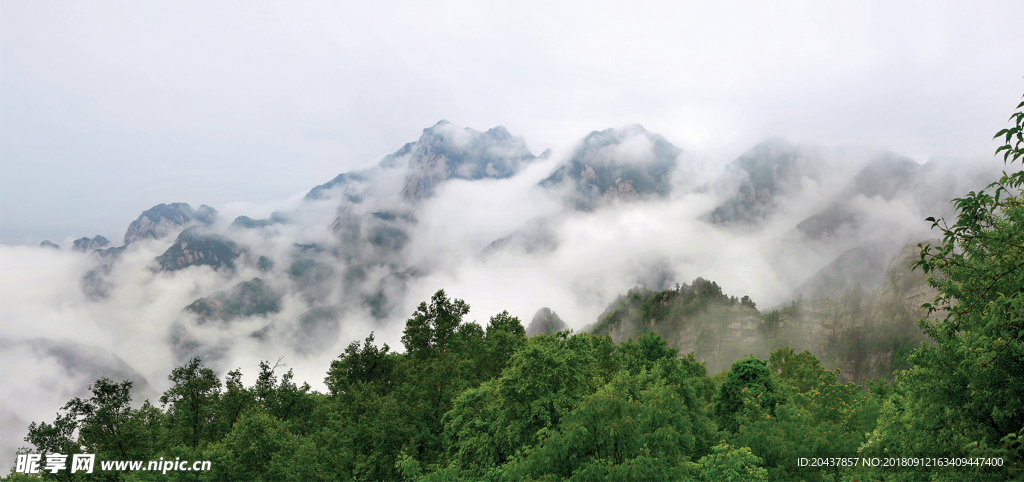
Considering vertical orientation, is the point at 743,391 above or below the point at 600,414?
above

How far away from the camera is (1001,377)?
553 inches

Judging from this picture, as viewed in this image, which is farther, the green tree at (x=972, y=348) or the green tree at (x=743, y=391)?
the green tree at (x=743, y=391)

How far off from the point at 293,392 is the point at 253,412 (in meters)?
17.1

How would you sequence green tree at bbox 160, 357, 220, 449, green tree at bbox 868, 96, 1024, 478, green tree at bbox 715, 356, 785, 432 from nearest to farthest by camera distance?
1. green tree at bbox 868, 96, 1024, 478
2. green tree at bbox 715, 356, 785, 432
3. green tree at bbox 160, 357, 220, 449

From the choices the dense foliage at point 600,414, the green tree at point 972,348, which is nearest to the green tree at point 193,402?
the dense foliage at point 600,414

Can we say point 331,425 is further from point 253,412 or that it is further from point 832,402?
point 832,402

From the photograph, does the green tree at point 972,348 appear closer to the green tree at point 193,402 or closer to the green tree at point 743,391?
the green tree at point 743,391

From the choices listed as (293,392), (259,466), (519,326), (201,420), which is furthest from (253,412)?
(519,326)

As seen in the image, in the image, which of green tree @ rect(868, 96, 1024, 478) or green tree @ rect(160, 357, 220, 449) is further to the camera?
green tree @ rect(160, 357, 220, 449)

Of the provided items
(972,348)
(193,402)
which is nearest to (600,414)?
(972,348)

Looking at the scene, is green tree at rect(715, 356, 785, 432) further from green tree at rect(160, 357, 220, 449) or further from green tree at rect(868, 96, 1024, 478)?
green tree at rect(160, 357, 220, 449)

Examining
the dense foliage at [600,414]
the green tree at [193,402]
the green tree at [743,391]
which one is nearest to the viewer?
the dense foliage at [600,414]

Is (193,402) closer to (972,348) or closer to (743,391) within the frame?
(743,391)

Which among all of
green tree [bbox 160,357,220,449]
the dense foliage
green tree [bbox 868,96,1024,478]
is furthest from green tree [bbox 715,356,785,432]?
green tree [bbox 160,357,220,449]
